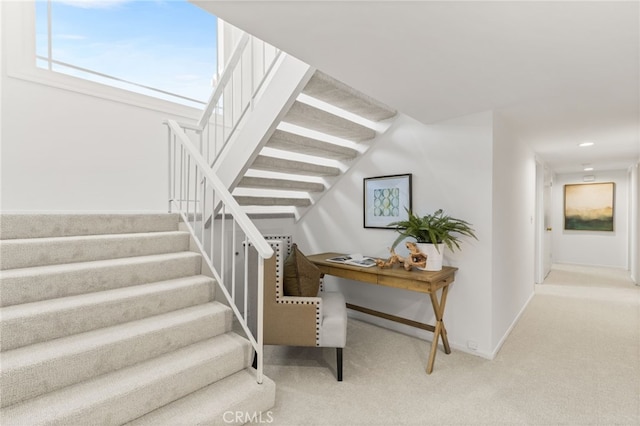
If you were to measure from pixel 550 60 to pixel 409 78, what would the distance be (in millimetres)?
761

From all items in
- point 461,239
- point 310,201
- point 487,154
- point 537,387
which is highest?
point 487,154

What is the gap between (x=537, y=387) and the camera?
6.86 ft

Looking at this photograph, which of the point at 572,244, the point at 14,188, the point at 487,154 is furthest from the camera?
the point at 572,244

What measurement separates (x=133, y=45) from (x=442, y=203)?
3.84 meters

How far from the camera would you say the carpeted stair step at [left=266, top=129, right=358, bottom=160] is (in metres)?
2.57

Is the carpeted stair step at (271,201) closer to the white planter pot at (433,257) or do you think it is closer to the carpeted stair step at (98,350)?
the carpeted stair step at (98,350)

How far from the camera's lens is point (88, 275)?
192 cm

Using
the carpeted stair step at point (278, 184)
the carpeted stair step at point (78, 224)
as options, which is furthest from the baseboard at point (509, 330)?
the carpeted stair step at point (78, 224)

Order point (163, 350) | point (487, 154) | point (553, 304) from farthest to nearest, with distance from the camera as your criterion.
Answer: point (553, 304) → point (487, 154) → point (163, 350)

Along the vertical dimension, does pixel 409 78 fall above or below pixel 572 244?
above

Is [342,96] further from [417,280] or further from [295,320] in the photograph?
[295,320]

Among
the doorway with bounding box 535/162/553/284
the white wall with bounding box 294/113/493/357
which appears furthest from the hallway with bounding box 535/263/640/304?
the white wall with bounding box 294/113/493/357

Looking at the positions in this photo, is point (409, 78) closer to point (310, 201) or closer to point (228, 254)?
point (310, 201)

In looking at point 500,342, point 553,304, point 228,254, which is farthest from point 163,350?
point 553,304
